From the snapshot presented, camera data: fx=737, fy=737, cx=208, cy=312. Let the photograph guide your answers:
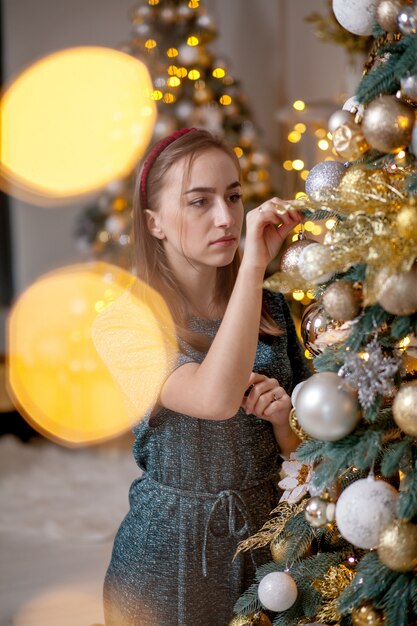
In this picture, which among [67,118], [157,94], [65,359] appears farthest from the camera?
[67,118]

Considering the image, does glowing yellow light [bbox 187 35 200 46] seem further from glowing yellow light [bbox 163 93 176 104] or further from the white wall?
the white wall

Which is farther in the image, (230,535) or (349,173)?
(230,535)

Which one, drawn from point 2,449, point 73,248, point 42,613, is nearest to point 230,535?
point 42,613

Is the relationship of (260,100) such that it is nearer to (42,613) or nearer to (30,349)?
(30,349)

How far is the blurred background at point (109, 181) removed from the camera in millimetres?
2797

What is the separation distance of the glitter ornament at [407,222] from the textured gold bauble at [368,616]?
53 cm

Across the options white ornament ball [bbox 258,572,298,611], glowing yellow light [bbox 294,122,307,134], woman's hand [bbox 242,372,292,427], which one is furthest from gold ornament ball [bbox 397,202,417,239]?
glowing yellow light [bbox 294,122,307,134]

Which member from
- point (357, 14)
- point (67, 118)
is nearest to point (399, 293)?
point (357, 14)

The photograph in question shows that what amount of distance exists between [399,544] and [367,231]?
0.42 m

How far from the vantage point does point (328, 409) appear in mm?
988

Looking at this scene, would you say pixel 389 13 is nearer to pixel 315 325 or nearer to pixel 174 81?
pixel 315 325

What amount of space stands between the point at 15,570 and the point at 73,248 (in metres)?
2.47

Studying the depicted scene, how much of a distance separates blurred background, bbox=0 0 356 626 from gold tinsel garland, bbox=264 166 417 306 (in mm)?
430

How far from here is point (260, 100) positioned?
4.75 meters
